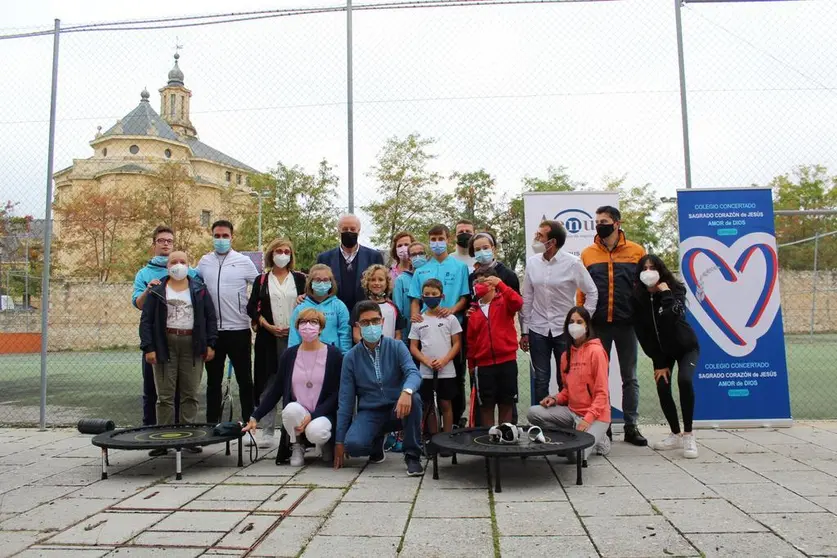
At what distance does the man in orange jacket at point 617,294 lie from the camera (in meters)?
5.34

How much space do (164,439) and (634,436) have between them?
373cm

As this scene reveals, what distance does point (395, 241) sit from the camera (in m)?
5.77

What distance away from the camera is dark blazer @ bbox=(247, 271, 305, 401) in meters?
5.52

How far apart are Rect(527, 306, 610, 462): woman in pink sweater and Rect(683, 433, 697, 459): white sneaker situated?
0.56 metres

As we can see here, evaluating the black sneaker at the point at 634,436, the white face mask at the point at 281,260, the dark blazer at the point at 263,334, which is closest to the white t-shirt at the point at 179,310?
the dark blazer at the point at 263,334

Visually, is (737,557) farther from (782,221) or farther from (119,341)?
(119,341)

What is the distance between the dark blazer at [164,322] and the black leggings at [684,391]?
3.72 m

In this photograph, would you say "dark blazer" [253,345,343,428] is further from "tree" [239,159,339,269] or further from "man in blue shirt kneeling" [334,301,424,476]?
"tree" [239,159,339,269]

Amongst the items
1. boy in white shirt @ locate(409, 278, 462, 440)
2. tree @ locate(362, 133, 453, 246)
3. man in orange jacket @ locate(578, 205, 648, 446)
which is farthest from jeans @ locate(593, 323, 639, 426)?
tree @ locate(362, 133, 453, 246)

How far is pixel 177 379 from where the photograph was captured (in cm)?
535

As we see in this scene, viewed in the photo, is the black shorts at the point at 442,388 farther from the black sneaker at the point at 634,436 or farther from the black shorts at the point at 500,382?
the black sneaker at the point at 634,436

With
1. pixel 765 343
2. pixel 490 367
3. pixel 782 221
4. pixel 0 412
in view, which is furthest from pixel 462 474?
pixel 782 221

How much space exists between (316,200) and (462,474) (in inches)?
799

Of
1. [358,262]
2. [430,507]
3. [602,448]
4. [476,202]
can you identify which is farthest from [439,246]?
[476,202]
